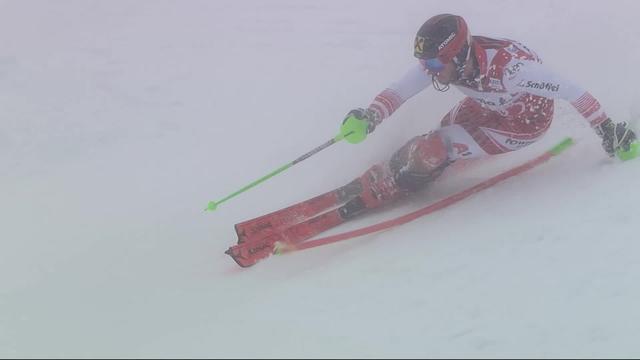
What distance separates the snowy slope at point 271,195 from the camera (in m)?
2.76

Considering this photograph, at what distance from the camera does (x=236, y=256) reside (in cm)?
367

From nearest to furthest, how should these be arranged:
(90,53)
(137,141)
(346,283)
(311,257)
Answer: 1. (346,283)
2. (311,257)
3. (137,141)
4. (90,53)

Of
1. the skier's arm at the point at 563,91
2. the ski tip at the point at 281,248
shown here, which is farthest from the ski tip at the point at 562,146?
the ski tip at the point at 281,248

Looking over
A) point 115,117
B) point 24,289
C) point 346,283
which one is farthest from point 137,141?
point 346,283

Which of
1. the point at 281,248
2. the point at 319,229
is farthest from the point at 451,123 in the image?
the point at 281,248

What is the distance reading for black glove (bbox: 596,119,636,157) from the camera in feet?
13.1

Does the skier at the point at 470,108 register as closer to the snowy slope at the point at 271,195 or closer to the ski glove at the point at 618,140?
the ski glove at the point at 618,140

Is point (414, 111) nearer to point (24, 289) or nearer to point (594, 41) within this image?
point (594, 41)

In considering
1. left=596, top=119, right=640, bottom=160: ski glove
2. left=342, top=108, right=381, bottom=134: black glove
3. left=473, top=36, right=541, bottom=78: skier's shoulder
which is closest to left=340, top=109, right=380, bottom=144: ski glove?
left=342, top=108, right=381, bottom=134: black glove

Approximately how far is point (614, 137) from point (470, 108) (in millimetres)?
821

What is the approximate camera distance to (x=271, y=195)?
15.5 ft

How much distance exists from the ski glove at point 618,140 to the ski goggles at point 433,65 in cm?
96

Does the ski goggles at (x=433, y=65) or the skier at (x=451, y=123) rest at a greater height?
the ski goggles at (x=433, y=65)

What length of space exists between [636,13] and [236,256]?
14.1ft
